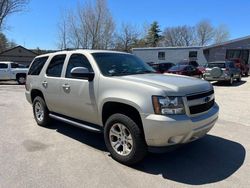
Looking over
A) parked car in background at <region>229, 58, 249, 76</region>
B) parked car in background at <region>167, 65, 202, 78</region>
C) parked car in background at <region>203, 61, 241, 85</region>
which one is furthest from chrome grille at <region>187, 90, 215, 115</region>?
parked car in background at <region>229, 58, 249, 76</region>

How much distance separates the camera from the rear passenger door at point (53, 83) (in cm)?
561

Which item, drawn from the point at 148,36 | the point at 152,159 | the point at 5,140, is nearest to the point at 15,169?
the point at 5,140

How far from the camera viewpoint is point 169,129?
12.1 ft

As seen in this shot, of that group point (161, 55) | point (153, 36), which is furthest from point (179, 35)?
point (161, 55)

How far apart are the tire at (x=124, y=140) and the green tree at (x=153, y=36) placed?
216ft

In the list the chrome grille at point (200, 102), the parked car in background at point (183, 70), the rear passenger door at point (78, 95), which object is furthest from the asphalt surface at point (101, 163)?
the parked car in background at point (183, 70)

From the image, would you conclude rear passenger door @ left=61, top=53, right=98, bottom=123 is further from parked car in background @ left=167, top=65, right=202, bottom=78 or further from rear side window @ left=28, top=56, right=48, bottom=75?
parked car in background @ left=167, top=65, right=202, bottom=78

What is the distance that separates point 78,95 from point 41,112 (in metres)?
2.08

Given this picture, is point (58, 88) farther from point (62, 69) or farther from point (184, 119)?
point (184, 119)

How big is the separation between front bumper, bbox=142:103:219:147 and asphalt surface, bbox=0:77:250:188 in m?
0.54

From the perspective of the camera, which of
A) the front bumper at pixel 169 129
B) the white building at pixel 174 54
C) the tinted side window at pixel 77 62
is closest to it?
the front bumper at pixel 169 129

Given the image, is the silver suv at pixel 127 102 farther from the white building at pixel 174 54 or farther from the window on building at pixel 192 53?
the window on building at pixel 192 53

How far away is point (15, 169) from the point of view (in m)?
4.09

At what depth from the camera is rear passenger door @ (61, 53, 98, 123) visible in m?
4.73
